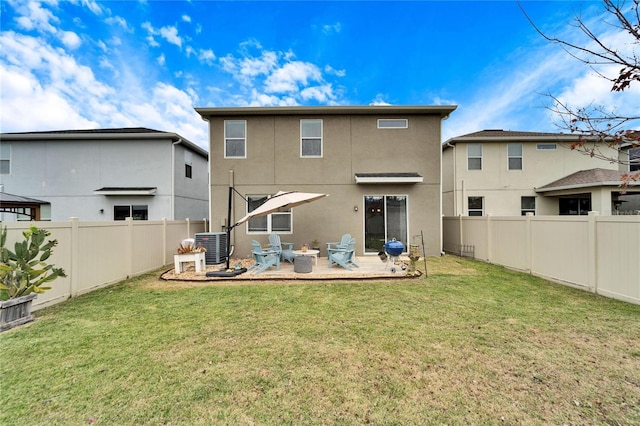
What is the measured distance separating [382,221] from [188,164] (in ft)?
35.2

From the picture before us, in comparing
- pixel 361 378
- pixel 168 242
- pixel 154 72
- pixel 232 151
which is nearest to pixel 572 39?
pixel 361 378

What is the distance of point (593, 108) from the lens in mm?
2434

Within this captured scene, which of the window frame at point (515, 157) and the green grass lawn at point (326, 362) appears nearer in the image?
the green grass lawn at point (326, 362)

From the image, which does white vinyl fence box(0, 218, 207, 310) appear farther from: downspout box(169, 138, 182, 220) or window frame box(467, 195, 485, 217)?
window frame box(467, 195, 485, 217)

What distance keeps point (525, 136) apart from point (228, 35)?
53.4 feet

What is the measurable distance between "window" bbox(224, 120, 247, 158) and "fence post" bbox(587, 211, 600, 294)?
10.5 m

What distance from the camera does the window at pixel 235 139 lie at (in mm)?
10375

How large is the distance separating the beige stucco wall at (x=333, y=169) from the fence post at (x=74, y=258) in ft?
15.7

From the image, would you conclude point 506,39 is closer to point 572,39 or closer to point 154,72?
point 572,39

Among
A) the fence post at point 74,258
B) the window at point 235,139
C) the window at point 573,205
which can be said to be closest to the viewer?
the fence post at point 74,258

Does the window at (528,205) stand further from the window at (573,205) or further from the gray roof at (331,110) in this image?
the gray roof at (331,110)

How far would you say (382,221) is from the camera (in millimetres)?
10289

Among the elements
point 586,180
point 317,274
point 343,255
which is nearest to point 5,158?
point 317,274

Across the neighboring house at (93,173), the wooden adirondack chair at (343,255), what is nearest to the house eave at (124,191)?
the neighboring house at (93,173)
